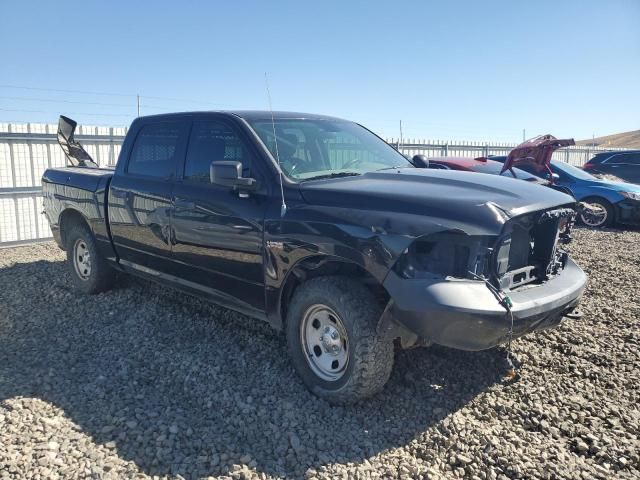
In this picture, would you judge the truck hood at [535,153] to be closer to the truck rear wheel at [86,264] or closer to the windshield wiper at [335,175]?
the windshield wiper at [335,175]

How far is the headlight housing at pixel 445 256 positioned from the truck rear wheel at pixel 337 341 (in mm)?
417

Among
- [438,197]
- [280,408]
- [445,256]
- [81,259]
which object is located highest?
[438,197]

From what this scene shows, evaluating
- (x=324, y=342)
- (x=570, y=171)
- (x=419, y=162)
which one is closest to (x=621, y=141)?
(x=570, y=171)

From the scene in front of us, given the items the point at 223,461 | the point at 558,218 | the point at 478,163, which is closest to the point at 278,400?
the point at 223,461

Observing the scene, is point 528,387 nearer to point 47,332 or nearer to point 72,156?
point 47,332

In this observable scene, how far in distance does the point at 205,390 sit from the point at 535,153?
851 centimetres

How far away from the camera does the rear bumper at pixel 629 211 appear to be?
1012 cm

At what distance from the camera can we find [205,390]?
365cm

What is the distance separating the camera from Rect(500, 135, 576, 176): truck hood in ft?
31.6

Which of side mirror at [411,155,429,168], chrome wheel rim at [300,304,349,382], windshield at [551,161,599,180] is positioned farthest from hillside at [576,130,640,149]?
chrome wheel rim at [300,304,349,382]

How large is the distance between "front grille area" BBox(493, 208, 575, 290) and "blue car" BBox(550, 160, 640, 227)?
738 cm

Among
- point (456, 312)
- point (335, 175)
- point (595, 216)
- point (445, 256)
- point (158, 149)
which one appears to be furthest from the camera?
point (595, 216)

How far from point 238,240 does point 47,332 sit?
2373 millimetres

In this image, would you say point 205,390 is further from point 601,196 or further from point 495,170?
point 601,196
